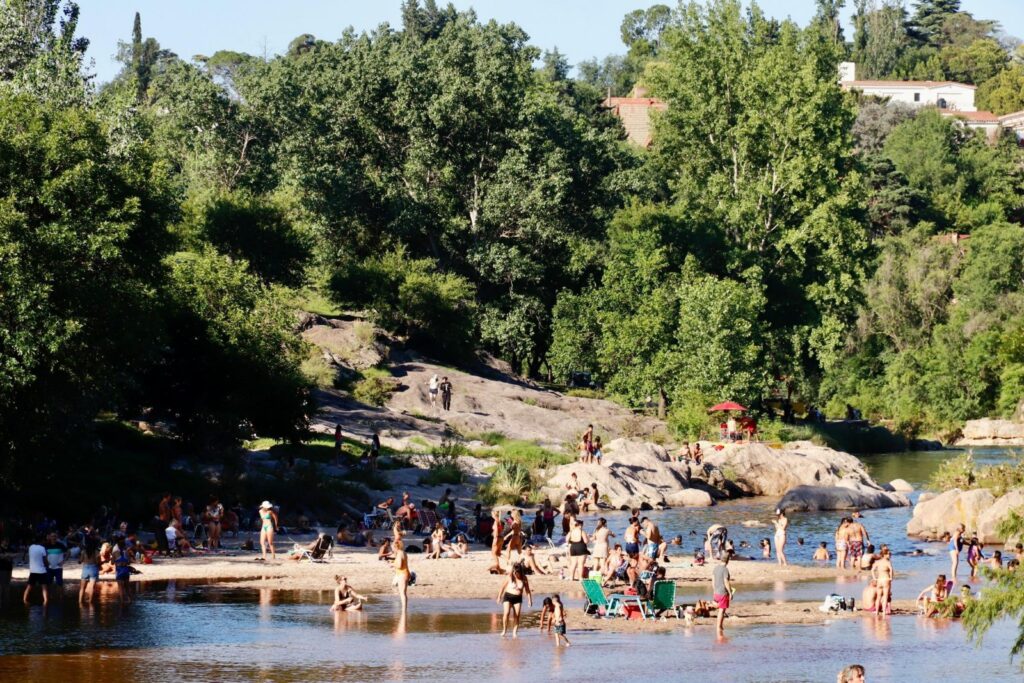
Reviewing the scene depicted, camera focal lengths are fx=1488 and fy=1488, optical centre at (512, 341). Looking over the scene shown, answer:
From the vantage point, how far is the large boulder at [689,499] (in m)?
55.2

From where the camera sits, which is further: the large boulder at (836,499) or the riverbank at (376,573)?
the large boulder at (836,499)

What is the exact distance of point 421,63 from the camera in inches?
3123

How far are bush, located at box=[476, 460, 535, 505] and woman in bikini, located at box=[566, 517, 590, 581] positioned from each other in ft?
48.0

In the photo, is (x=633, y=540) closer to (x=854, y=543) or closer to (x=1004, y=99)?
(x=854, y=543)

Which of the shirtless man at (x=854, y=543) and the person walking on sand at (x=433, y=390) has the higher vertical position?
the person walking on sand at (x=433, y=390)

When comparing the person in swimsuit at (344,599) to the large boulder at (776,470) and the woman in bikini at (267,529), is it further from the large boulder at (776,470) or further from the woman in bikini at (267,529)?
the large boulder at (776,470)

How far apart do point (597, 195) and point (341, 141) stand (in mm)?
14721

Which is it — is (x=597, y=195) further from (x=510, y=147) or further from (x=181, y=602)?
(x=181, y=602)

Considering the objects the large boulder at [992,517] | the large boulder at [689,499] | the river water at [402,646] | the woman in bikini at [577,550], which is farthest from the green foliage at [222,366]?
the large boulder at [992,517]

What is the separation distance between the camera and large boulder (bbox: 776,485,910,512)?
55.0m

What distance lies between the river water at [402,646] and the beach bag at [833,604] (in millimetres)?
833

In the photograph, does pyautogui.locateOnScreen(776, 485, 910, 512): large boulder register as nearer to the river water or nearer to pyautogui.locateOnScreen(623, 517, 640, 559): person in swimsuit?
pyautogui.locateOnScreen(623, 517, 640, 559): person in swimsuit

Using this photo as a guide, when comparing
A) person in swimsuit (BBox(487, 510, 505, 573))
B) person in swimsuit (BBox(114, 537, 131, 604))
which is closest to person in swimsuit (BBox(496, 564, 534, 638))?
person in swimsuit (BBox(487, 510, 505, 573))

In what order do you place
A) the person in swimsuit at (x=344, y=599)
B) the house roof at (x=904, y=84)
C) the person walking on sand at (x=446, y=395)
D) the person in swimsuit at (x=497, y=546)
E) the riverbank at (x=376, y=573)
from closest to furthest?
the person in swimsuit at (x=344, y=599) < the riverbank at (x=376, y=573) < the person in swimsuit at (x=497, y=546) < the person walking on sand at (x=446, y=395) < the house roof at (x=904, y=84)
